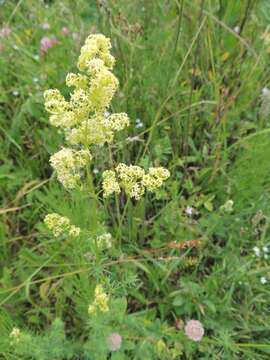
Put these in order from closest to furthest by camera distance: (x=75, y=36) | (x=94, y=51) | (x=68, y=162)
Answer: (x=94, y=51), (x=68, y=162), (x=75, y=36)

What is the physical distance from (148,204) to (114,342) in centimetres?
69

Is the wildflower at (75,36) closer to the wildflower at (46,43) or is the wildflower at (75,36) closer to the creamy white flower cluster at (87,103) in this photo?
the wildflower at (46,43)

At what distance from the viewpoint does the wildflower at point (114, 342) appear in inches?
54.9

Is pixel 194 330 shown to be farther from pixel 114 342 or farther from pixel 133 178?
pixel 133 178

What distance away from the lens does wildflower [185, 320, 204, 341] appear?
157 cm

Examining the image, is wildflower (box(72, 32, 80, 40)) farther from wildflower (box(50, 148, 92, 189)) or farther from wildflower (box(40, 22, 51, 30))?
wildflower (box(50, 148, 92, 189))

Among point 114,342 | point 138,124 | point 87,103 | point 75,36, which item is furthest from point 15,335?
point 75,36

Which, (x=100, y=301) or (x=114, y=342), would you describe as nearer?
(x=100, y=301)

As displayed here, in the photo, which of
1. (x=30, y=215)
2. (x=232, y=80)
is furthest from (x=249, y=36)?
(x=30, y=215)

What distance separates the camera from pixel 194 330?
159 centimetres

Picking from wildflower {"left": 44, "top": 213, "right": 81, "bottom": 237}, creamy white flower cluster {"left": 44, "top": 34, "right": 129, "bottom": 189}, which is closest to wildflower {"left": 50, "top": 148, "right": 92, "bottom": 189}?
creamy white flower cluster {"left": 44, "top": 34, "right": 129, "bottom": 189}

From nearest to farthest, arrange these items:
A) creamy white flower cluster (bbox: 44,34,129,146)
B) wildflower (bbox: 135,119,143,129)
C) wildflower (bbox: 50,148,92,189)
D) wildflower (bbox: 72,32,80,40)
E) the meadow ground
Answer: creamy white flower cluster (bbox: 44,34,129,146), wildflower (bbox: 50,148,92,189), the meadow ground, wildflower (bbox: 135,119,143,129), wildflower (bbox: 72,32,80,40)

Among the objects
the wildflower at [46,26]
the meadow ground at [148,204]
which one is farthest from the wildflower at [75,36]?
the wildflower at [46,26]

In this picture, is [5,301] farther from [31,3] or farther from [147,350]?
[31,3]
